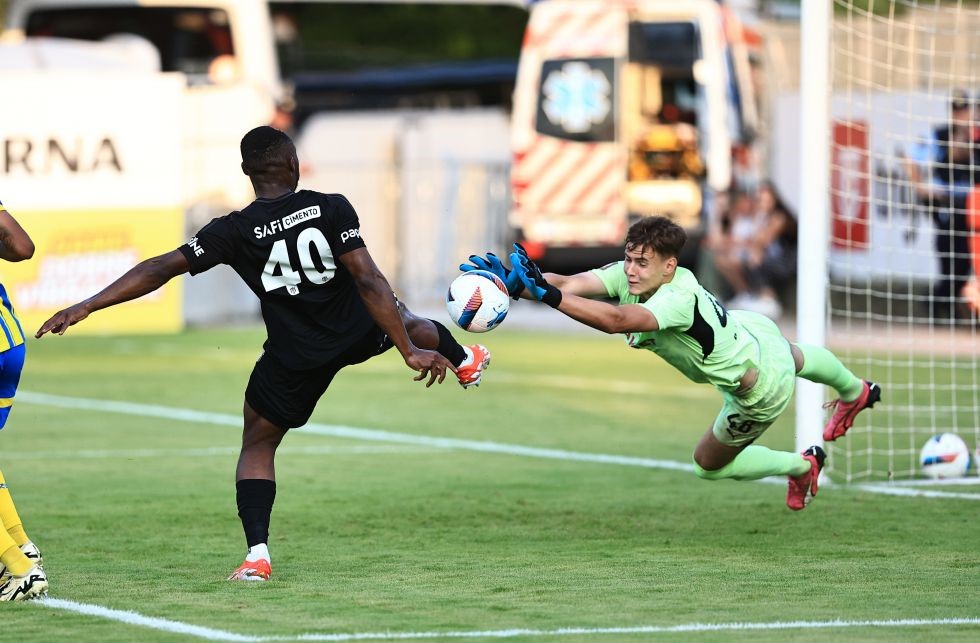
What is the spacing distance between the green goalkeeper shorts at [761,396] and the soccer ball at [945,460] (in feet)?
8.07

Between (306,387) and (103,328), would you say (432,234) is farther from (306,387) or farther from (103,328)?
(306,387)

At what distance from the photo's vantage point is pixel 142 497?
10.2 metres

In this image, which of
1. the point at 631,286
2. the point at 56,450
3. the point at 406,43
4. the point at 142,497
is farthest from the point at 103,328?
the point at 406,43

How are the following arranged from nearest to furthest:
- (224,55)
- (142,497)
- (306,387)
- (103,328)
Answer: (306,387), (142,497), (103,328), (224,55)

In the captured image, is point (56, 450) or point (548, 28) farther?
point (548, 28)

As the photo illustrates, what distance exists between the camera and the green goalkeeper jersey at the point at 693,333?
779 cm

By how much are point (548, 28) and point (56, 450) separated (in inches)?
502

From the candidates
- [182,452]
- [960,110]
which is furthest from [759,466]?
[960,110]

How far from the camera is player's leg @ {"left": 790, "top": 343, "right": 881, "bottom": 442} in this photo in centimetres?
893

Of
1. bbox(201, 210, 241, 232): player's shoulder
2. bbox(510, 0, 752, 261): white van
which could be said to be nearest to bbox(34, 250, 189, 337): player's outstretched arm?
Result: bbox(201, 210, 241, 232): player's shoulder

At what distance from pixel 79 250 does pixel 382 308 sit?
10171 mm

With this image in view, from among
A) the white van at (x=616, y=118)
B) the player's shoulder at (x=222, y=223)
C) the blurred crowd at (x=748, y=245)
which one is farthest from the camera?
the blurred crowd at (x=748, y=245)

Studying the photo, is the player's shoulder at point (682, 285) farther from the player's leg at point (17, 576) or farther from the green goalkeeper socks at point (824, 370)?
the player's leg at point (17, 576)

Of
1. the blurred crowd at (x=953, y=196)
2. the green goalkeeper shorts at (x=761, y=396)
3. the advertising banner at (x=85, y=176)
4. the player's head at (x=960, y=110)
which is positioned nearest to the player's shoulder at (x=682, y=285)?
the green goalkeeper shorts at (x=761, y=396)
